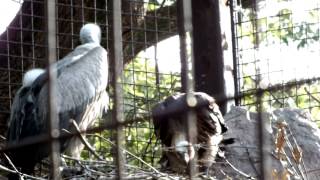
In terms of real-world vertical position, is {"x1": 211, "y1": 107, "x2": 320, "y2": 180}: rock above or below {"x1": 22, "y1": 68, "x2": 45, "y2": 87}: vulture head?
below

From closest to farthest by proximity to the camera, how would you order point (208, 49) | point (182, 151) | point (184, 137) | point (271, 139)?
point (182, 151)
point (184, 137)
point (271, 139)
point (208, 49)

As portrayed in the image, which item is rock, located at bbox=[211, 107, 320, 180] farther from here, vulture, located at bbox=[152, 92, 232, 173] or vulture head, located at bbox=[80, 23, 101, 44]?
vulture head, located at bbox=[80, 23, 101, 44]

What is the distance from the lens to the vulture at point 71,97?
4957 mm

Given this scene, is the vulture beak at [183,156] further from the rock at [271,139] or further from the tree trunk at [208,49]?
the tree trunk at [208,49]

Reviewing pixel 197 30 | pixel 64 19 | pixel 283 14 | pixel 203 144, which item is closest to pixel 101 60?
pixel 64 19

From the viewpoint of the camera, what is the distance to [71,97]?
5.39 meters

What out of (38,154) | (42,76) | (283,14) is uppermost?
(283,14)

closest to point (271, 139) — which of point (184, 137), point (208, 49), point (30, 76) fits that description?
point (184, 137)

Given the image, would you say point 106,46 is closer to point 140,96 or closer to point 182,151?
point 140,96

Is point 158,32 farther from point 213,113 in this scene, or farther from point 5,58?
point 213,113

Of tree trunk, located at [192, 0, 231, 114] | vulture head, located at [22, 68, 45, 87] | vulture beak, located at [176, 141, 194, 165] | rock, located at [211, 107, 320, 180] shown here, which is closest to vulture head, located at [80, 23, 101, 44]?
vulture head, located at [22, 68, 45, 87]

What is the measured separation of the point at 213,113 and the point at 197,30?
998mm

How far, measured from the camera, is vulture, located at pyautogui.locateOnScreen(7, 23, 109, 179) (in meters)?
4.96

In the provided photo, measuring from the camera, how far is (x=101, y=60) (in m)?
5.50
